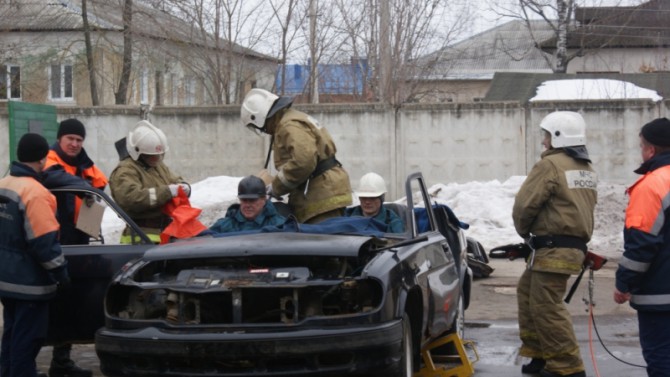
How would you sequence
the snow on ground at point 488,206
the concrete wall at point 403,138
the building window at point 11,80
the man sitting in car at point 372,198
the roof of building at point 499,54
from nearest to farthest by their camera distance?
1. the man sitting in car at point 372,198
2. the snow on ground at point 488,206
3. the concrete wall at point 403,138
4. the building window at point 11,80
5. the roof of building at point 499,54

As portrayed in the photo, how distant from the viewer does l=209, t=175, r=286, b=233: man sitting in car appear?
7.93 meters

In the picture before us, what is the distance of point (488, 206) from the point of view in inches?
717

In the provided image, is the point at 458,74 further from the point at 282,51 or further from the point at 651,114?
the point at 651,114

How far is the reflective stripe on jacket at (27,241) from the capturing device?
676 centimetres

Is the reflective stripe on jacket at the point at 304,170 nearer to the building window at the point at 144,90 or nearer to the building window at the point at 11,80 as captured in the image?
the building window at the point at 11,80

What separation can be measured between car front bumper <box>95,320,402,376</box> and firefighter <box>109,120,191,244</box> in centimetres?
254

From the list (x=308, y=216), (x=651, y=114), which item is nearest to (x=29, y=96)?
(x=651, y=114)

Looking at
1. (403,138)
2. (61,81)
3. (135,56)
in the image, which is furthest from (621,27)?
(61,81)

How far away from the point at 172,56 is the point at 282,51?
300 cm

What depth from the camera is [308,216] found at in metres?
8.67

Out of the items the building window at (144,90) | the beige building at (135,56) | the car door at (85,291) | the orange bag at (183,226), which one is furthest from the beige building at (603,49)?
the car door at (85,291)

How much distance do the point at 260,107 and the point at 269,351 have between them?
3.40 metres

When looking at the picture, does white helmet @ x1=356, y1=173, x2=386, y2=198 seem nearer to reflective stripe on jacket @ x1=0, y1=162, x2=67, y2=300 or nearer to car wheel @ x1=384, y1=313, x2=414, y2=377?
car wheel @ x1=384, y1=313, x2=414, y2=377

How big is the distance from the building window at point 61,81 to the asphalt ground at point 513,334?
2286 cm
